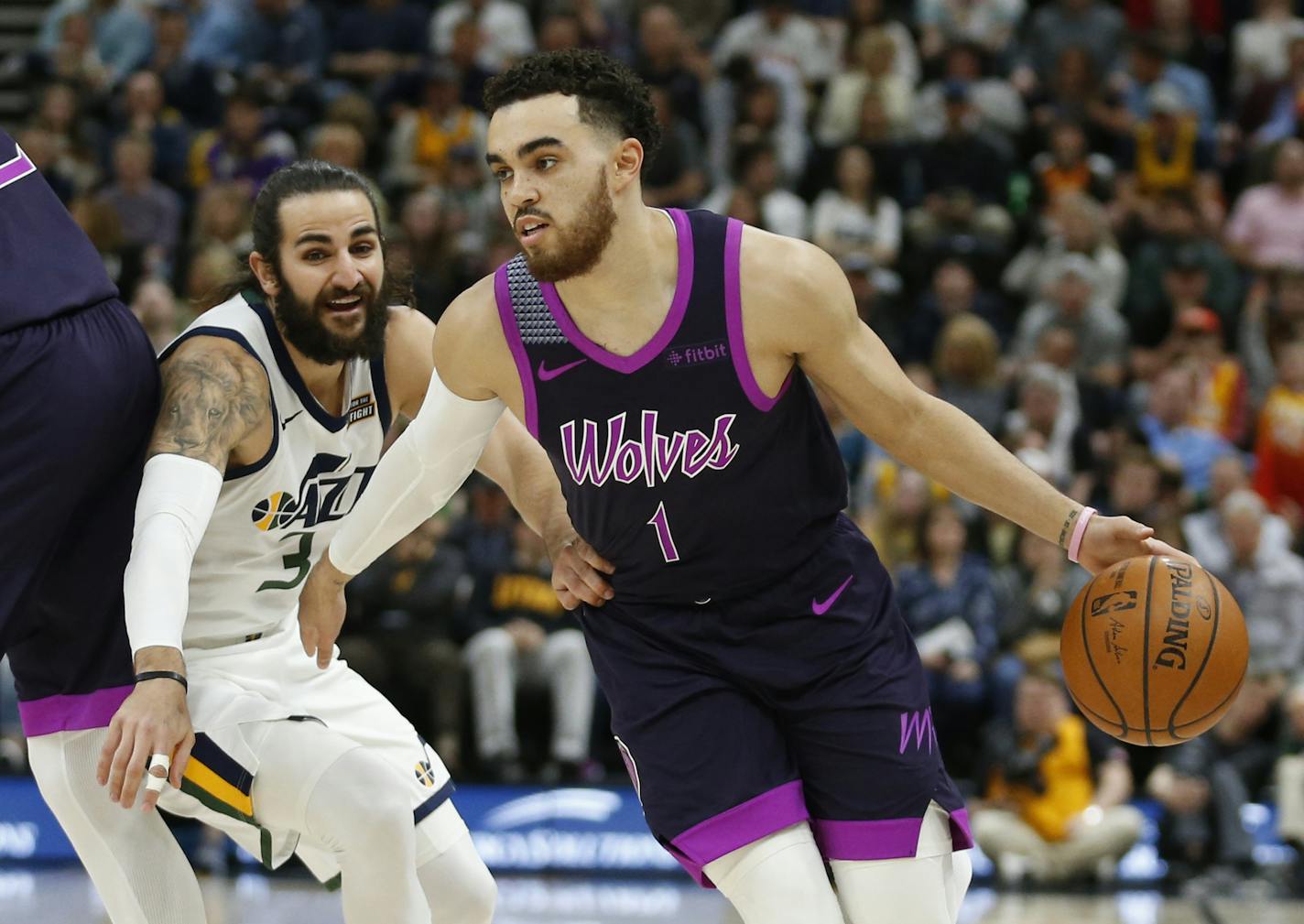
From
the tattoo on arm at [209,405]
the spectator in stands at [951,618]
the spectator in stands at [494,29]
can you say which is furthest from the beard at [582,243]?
the spectator in stands at [494,29]

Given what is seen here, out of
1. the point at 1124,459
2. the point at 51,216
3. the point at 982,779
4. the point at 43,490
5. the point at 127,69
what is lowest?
the point at 982,779

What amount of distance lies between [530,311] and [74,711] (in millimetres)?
1515

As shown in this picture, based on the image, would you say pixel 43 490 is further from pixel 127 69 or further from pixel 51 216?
pixel 127 69

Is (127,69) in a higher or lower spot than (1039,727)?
higher

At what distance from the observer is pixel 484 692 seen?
934 cm

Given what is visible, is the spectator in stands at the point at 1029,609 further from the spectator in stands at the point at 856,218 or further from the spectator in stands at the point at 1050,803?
the spectator in stands at the point at 856,218

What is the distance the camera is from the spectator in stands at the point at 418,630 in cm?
930

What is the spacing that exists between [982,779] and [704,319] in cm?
569

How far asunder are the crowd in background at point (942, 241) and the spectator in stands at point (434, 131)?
3 centimetres

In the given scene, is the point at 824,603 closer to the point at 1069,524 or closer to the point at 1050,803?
the point at 1069,524

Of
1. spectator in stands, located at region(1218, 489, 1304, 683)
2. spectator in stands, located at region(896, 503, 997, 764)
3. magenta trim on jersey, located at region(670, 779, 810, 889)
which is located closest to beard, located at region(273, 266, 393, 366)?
magenta trim on jersey, located at region(670, 779, 810, 889)

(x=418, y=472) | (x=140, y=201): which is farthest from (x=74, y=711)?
(x=140, y=201)

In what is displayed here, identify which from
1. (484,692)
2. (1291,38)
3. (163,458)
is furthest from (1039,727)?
(1291,38)

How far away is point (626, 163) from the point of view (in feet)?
12.8
